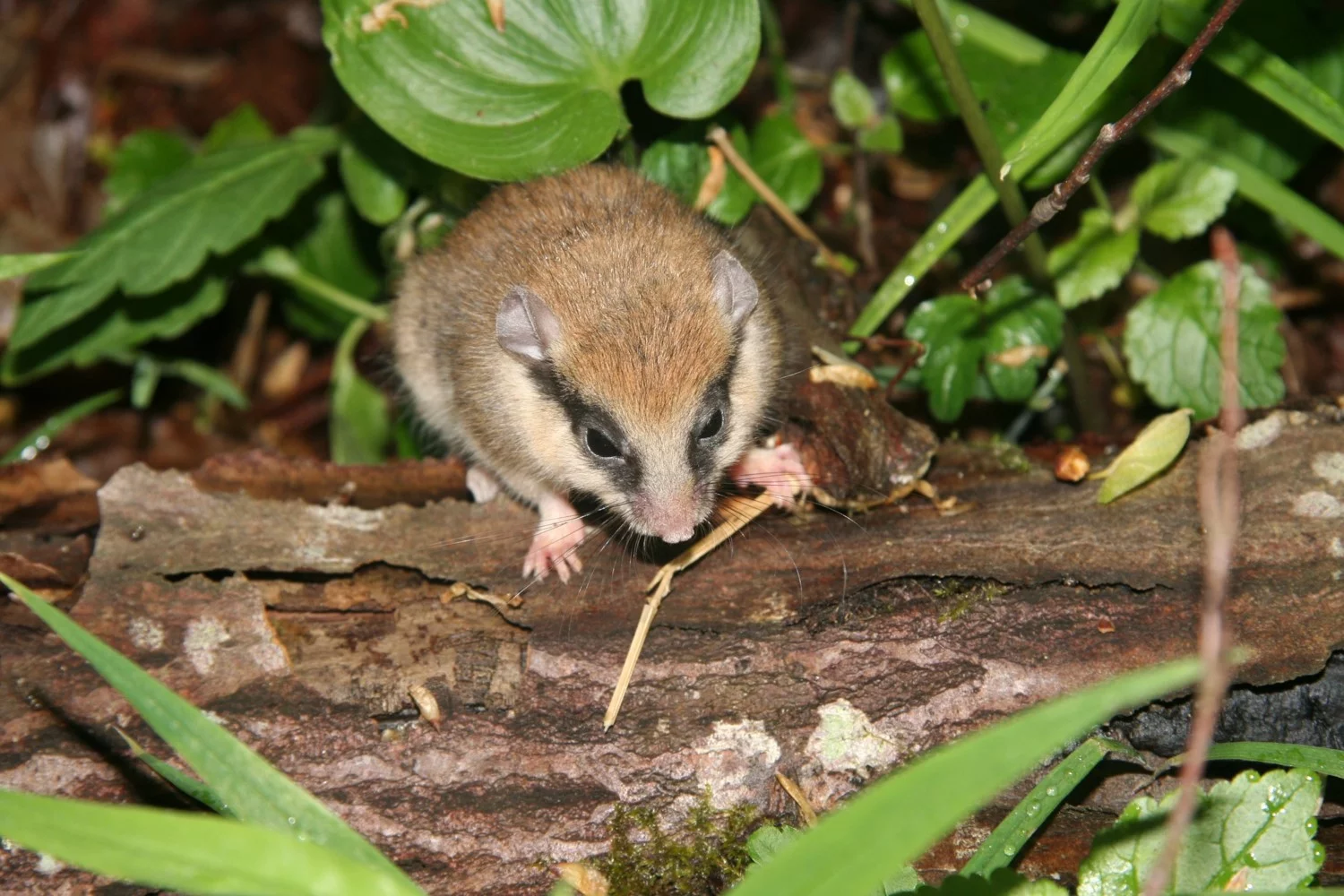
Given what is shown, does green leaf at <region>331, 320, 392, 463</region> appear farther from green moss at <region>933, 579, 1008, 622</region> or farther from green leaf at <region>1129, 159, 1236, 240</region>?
green leaf at <region>1129, 159, 1236, 240</region>

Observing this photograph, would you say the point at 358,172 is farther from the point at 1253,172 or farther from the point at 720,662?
the point at 1253,172

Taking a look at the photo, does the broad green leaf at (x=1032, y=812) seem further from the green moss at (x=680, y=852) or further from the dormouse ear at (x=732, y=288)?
the dormouse ear at (x=732, y=288)

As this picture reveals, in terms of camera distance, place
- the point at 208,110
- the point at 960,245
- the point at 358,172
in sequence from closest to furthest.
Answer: the point at 358,172 < the point at 960,245 < the point at 208,110

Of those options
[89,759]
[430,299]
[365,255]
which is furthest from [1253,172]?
[89,759]

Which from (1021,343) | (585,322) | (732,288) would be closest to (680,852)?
(585,322)

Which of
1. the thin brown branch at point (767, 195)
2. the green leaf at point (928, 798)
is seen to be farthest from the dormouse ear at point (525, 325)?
the green leaf at point (928, 798)

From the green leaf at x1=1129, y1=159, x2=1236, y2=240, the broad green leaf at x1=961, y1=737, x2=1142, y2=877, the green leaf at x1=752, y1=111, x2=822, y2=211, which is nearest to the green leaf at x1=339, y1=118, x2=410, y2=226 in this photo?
the green leaf at x1=752, y1=111, x2=822, y2=211

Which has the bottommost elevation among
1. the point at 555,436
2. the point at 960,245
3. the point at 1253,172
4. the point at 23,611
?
the point at 23,611

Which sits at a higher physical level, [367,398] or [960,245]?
[960,245]
